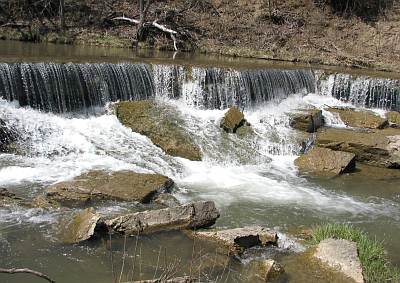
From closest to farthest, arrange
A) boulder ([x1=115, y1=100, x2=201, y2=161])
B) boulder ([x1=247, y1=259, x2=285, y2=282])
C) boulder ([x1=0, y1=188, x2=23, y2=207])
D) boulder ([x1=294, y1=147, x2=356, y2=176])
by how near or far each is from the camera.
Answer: boulder ([x1=247, y1=259, x2=285, y2=282]) → boulder ([x1=0, y1=188, x2=23, y2=207]) → boulder ([x1=294, y1=147, x2=356, y2=176]) → boulder ([x1=115, y1=100, x2=201, y2=161])

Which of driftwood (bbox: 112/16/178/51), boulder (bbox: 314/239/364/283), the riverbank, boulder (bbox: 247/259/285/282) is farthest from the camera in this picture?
driftwood (bbox: 112/16/178/51)

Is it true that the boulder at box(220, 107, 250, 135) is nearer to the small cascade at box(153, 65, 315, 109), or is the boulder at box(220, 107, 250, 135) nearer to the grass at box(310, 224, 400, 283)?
the small cascade at box(153, 65, 315, 109)

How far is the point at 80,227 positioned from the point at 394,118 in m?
10.7

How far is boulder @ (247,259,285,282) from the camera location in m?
5.28

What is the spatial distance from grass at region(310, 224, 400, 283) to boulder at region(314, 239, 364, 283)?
0.52ft

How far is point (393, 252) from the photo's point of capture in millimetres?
→ 6645

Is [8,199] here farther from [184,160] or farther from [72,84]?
[72,84]

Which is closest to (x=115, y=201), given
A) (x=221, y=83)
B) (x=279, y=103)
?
(x=221, y=83)

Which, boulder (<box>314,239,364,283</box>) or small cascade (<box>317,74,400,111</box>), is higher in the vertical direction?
small cascade (<box>317,74,400,111</box>)

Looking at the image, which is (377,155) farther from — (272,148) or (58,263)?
(58,263)

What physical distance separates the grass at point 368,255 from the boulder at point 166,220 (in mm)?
1371

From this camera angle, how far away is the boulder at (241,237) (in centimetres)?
595

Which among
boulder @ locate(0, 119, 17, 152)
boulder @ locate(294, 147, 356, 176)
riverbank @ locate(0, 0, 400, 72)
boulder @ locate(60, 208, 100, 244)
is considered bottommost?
boulder @ locate(294, 147, 356, 176)

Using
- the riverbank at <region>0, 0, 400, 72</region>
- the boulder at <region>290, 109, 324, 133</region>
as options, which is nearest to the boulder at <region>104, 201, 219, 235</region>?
the boulder at <region>290, 109, 324, 133</region>
